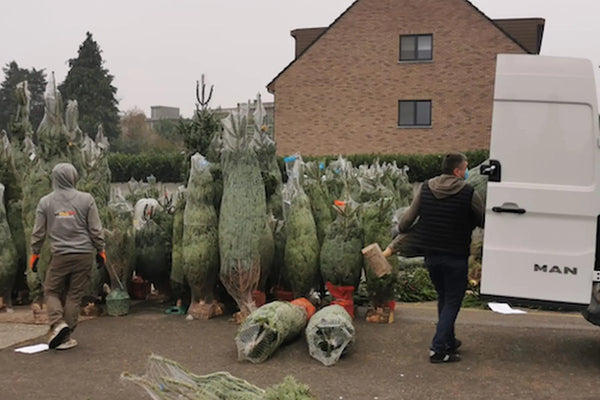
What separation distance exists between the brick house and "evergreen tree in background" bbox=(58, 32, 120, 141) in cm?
2361

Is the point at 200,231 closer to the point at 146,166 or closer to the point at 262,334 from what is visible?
the point at 262,334

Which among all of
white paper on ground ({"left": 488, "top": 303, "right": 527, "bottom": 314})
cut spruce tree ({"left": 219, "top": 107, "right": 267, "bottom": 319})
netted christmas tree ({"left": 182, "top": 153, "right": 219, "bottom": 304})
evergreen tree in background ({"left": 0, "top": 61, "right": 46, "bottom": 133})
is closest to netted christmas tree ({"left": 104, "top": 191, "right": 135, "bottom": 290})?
netted christmas tree ({"left": 182, "top": 153, "right": 219, "bottom": 304})

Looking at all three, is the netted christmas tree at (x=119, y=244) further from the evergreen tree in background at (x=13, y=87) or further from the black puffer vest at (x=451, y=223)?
the evergreen tree in background at (x=13, y=87)

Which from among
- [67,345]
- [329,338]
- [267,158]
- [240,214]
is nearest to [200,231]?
[240,214]

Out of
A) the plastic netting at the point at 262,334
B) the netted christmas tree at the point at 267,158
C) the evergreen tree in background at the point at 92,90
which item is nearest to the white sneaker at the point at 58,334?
the plastic netting at the point at 262,334

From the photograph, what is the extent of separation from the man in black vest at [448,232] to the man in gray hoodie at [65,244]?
10.5 ft

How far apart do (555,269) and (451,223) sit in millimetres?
924

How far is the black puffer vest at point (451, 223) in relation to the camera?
5.50 m

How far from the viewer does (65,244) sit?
19.9 ft

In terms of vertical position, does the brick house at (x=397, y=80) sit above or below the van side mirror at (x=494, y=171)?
above

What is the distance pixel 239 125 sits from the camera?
7.07m

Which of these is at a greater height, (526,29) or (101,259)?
(526,29)

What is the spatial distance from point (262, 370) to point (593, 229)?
3.01m

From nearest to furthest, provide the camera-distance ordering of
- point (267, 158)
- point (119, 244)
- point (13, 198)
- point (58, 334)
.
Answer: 1. point (58, 334)
2. point (119, 244)
3. point (267, 158)
4. point (13, 198)
